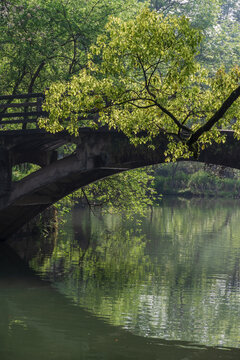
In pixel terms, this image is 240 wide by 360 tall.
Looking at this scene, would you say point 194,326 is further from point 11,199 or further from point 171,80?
point 11,199

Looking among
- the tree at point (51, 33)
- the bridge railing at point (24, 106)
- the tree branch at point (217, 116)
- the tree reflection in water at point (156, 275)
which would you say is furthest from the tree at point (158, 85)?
the tree at point (51, 33)

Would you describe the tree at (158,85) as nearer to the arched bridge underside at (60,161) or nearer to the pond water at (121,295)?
the pond water at (121,295)

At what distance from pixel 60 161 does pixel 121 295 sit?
715 centimetres

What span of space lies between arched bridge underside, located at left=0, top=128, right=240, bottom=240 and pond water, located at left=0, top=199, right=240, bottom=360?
1.90 meters

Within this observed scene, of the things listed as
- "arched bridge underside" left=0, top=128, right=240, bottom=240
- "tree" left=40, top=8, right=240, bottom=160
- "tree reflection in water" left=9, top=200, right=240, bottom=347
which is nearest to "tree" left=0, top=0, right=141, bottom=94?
"arched bridge underside" left=0, top=128, right=240, bottom=240

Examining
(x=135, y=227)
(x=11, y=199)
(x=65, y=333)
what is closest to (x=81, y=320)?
(x=65, y=333)

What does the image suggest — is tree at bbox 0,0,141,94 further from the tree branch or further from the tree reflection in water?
the tree branch

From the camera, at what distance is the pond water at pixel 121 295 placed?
12.0 metres

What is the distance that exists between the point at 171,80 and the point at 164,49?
697 millimetres

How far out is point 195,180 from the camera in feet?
200

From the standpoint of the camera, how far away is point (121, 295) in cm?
1655

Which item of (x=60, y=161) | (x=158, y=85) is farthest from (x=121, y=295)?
(x=60, y=161)

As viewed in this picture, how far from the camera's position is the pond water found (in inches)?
473

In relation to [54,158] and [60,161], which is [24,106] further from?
[54,158]
